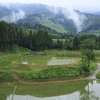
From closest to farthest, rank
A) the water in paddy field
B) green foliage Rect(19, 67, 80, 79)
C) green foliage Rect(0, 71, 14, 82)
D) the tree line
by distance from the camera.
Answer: the water in paddy field < green foliage Rect(0, 71, 14, 82) < green foliage Rect(19, 67, 80, 79) < the tree line

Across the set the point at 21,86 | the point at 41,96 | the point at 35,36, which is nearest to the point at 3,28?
the point at 35,36

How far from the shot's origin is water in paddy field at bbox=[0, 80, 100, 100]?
38.0 metres

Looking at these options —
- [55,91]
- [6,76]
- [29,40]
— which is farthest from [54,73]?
[29,40]

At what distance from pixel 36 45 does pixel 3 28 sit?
29.5 meters

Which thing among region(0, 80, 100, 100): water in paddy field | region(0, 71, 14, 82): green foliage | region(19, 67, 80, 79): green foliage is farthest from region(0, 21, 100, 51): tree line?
region(0, 80, 100, 100): water in paddy field

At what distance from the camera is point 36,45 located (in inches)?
4756

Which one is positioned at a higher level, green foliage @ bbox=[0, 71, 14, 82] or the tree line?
the tree line

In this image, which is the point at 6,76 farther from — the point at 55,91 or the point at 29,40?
the point at 29,40

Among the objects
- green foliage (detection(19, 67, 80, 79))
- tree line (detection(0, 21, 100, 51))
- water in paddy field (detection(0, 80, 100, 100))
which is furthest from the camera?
tree line (detection(0, 21, 100, 51))

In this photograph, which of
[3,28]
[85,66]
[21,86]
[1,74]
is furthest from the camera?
[3,28]

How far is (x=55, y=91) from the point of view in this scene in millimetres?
43031

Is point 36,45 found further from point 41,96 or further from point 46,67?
point 41,96

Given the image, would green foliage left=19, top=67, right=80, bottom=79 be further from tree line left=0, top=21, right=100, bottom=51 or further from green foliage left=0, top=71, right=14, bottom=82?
tree line left=0, top=21, right=100, bottom=51

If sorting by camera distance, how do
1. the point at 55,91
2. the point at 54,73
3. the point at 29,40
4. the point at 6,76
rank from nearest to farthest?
1. the point at 55,91
2. the point at 6,76
3. the point at 54,73
4. the point at 29,40
